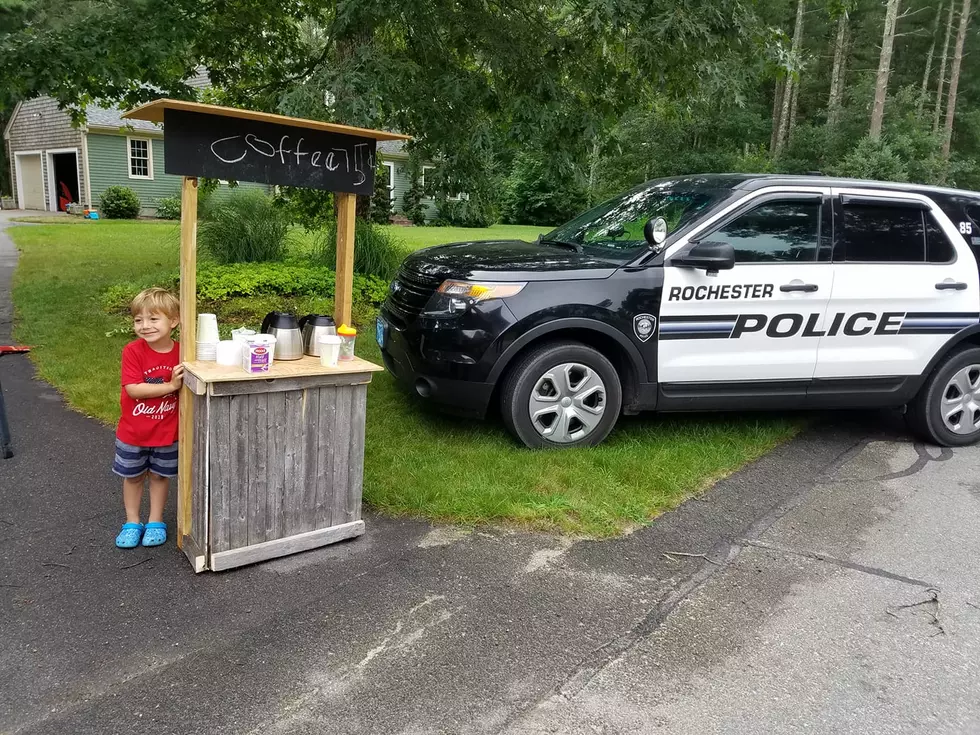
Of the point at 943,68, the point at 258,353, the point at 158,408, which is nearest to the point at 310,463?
the point at 258,353

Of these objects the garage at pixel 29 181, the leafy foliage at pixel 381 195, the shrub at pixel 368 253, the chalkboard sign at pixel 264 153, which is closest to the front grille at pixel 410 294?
the chalkboard sign at pixel 264 153

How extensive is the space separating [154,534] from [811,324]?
4.27 metres

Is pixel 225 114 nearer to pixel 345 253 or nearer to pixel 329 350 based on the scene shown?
pixel 345 253

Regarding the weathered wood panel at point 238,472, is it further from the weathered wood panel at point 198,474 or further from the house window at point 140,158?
the house window at point 140,158

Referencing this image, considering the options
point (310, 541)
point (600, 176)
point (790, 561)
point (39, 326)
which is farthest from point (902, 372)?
point (600, 176)

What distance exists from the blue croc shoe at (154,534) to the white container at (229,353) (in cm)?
93

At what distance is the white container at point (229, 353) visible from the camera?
3.49 m

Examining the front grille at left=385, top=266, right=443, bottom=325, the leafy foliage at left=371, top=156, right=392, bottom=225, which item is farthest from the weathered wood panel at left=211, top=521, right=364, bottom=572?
the leafy foliage at left=371, top=156, right=392, bottom=225

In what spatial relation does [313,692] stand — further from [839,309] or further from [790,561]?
[839,309]

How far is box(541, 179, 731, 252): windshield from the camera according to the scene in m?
5.26

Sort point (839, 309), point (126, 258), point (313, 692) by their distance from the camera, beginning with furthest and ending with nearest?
point (126, 258) → point (839, 309) → point (313, 692)

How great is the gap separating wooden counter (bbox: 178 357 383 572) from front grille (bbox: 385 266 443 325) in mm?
1354

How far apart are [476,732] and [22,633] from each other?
185 centimetres

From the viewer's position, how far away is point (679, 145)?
29.4 meters
